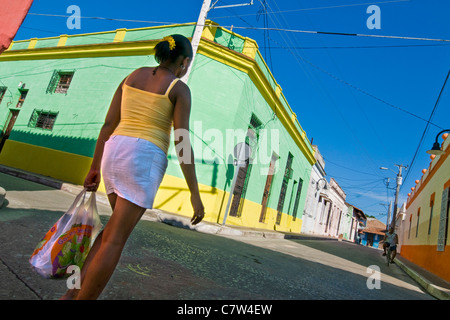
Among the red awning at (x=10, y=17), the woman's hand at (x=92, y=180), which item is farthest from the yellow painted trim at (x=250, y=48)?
the woman's hand at (x=92, y=180)

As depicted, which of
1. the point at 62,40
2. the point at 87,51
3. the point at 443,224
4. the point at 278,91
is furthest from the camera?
the point at 62,40

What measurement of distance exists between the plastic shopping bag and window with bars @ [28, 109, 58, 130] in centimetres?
1172

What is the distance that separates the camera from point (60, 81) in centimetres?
1212

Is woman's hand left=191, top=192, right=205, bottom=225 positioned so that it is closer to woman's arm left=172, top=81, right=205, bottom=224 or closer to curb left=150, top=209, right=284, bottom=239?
woman's arm left=172, top=81, right=205, bottom=224

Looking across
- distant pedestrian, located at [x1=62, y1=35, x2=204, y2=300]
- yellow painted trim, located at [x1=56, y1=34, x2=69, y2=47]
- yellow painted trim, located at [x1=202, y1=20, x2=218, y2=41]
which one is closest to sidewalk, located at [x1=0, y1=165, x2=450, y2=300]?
distant pedestrian, located at [x1=62, y1=35, x2=204, y2=300]

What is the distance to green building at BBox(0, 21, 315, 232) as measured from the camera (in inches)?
358

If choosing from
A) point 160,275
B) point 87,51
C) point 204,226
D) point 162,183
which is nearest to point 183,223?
point 204,226

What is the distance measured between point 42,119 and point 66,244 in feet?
41.5

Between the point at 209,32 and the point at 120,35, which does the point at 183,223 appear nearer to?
the point at 209,32

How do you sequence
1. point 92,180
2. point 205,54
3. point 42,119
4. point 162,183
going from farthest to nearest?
point 42,119
point 205,54
point 162,183
point 92,180

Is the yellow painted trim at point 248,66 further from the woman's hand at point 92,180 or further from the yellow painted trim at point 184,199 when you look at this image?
the woman's hand at point 92,180

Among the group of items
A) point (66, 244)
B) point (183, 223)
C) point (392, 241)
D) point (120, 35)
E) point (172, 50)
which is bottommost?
point (183, 223)

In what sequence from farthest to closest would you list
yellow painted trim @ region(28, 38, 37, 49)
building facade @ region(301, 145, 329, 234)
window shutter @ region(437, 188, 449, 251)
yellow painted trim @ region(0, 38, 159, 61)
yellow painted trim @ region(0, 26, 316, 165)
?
1. building facade @ region(301, 145, 329, 234)
2. yellow painted trim @ region(28, 38, 37, 49)
3. yellow painted trim @ region(0, 38, 159, 61)
4. yellow painted trim @ region(0, 26, 316, 165)
5. window shutter @ region(437, 188, 449, 251)

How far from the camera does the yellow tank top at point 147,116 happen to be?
1.35 m
